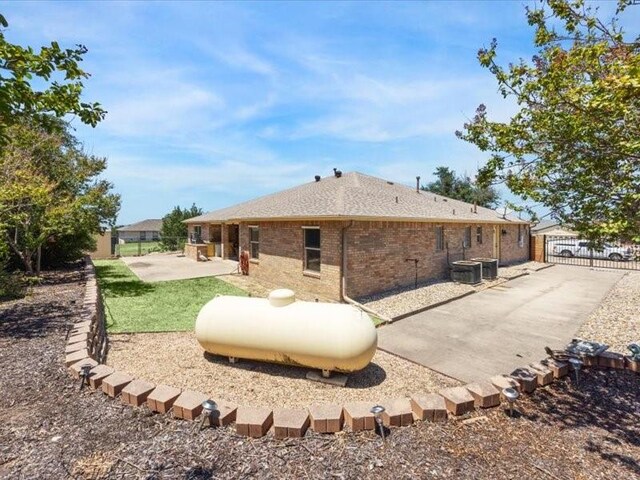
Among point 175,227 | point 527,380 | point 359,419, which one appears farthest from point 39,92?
point 175,227

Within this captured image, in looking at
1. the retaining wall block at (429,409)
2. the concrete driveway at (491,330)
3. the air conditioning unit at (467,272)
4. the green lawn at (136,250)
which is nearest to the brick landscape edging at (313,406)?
the retaining wall block at (429,409)

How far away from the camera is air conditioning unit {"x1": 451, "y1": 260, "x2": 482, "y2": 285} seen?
44.4 ft

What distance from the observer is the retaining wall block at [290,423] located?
332cm

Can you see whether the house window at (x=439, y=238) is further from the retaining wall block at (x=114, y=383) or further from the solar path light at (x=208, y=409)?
the retaining wall block at (x=114, y=383)

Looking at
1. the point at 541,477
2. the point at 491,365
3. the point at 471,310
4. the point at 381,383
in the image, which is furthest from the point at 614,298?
the point at 541,477

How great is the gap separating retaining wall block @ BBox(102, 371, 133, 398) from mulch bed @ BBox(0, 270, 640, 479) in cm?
9

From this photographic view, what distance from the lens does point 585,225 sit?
400cm

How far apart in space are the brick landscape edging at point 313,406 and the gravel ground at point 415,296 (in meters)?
4.67

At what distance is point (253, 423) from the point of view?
3.34 meters

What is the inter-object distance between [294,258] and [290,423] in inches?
355

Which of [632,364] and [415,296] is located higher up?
[632,364]

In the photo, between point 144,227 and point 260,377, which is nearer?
point 260,377

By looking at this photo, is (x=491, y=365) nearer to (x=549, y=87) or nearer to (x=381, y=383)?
(x=381, y=383)

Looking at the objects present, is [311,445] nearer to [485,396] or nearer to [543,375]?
[485,396]
